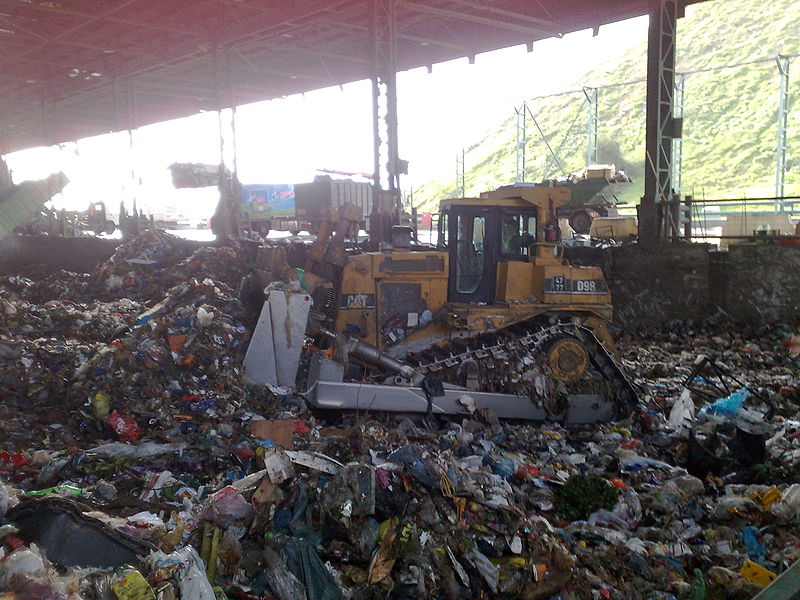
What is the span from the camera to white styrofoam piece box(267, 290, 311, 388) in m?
6.82

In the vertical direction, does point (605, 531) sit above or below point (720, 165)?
below

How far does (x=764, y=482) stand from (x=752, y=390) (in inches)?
99.6

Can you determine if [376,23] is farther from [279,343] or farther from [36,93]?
[36,93]

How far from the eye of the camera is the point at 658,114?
13336 millimetres

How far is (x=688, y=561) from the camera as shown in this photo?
442cm

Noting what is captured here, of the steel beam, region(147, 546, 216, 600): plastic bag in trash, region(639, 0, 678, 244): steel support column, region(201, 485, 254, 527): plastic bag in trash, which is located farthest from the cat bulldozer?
the steel beam

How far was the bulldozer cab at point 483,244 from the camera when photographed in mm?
7652

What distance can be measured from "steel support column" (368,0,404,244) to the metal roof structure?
43cm

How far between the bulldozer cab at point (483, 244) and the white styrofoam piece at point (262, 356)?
2.18 m

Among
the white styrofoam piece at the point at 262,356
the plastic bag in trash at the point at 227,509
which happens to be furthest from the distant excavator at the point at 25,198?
the plastic bag in trash at the point at 227,509

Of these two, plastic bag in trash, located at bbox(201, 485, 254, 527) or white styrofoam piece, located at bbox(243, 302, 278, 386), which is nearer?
plastic bag in trash, located at bbox(201, 485, 254, 527)

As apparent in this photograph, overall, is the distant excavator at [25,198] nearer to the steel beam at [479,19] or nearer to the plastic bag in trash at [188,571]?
the steel beam at [479,19]

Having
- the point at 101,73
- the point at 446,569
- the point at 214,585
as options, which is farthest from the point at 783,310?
the point at 101,73

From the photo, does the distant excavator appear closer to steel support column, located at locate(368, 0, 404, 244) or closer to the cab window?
steel support column, located at locate(368, 0, 404, 244)
